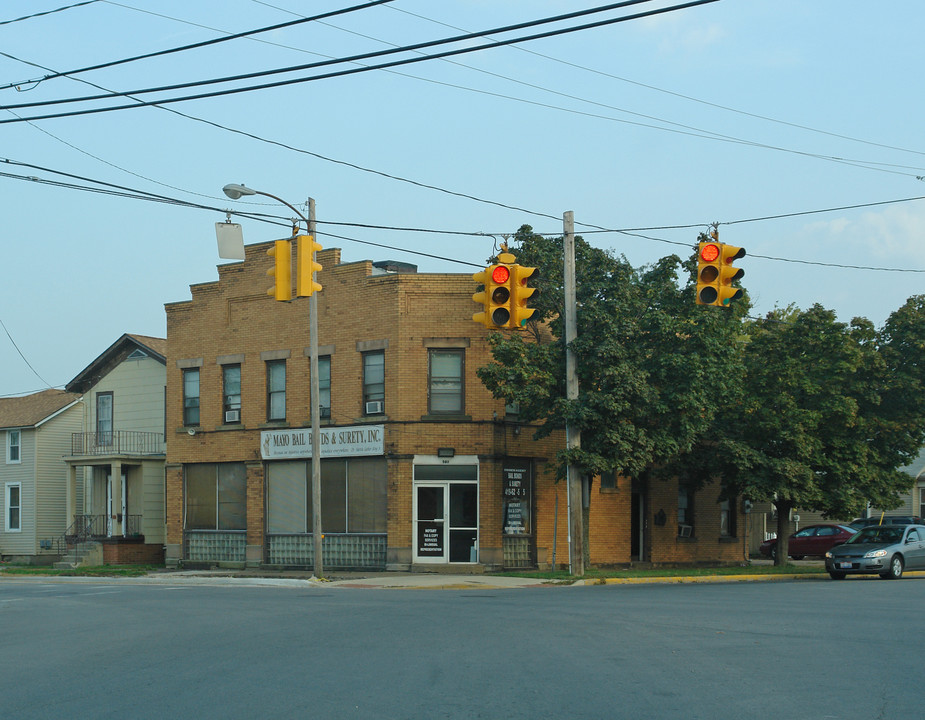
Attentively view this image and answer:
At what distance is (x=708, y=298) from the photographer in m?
15.8

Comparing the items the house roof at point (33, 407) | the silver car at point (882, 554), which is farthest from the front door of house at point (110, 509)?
the silver car at point (882, 554)

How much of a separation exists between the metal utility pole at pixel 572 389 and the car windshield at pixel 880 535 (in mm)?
8003

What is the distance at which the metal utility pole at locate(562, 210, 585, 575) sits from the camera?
25359 mm

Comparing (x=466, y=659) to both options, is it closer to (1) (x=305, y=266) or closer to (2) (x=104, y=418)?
(1) (x=305, y=266)

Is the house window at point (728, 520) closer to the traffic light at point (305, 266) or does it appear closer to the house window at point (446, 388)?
the house window at point (446, 388)

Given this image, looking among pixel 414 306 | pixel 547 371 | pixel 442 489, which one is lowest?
pixel 442 489

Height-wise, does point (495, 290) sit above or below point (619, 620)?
above

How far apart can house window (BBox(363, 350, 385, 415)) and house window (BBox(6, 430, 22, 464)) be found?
2031cm

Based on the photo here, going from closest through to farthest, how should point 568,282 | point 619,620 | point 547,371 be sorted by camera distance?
point 619,620, point 568,282, point 547,371

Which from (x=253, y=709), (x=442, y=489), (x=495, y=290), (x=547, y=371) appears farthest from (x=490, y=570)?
(x=253, y=709)

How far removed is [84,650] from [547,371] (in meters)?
16.4

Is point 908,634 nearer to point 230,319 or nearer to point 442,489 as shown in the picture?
point 442,489

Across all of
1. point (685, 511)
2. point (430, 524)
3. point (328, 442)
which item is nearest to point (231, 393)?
point (328, 442)

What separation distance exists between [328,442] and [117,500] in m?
10.6
